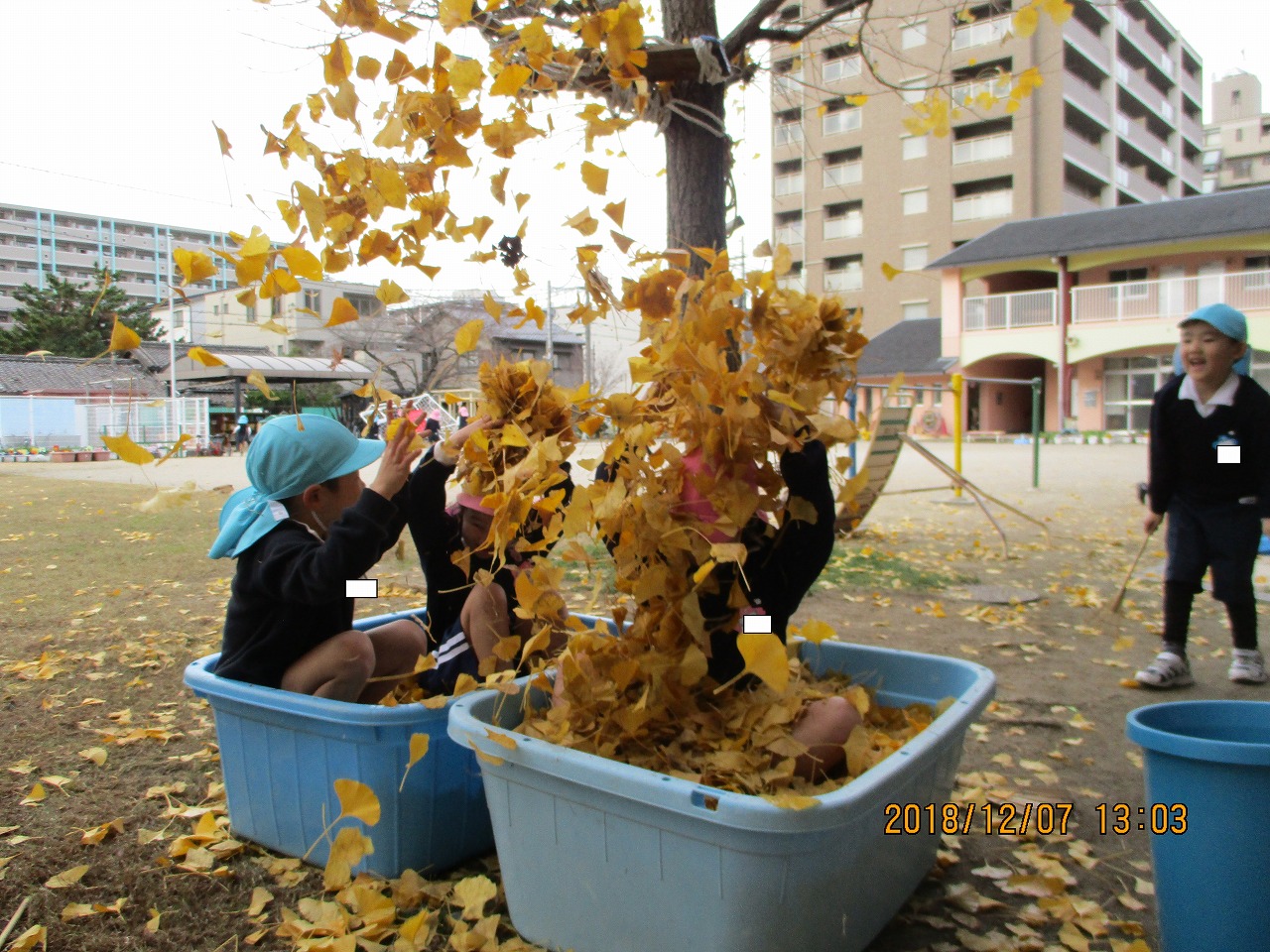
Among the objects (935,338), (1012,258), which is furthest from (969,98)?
(935,338)

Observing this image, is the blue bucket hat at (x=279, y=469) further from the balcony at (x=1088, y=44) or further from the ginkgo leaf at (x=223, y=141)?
the balcony at (x=1088, y=44)

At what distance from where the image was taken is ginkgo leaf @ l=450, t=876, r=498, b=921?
171 centimetres

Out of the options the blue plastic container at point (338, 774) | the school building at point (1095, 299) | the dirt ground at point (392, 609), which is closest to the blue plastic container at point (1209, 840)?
the dirt ground at point (392, 609)

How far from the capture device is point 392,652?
93.6 inches

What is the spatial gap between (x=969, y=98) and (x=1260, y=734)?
324cm

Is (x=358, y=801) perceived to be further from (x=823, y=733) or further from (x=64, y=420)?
(x=64, y=420)

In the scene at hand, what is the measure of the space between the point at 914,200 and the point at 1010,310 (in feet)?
38.1

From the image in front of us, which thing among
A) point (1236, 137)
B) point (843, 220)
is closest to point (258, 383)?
point (843, 220)

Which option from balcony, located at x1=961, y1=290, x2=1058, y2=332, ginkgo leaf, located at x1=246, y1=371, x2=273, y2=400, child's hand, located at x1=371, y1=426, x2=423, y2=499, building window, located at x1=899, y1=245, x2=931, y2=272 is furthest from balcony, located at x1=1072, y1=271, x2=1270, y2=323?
ginkgo leaf, located at x1=246, y1=371, x2=273, y2=400

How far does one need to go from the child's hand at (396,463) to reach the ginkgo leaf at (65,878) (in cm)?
104

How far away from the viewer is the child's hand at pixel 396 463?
1998 mm

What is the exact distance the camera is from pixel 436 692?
2.39m

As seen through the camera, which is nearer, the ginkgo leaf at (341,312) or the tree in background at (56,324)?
the ginkgo leaf at (341,312)

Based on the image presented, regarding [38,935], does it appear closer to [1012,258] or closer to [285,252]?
[285,252]
